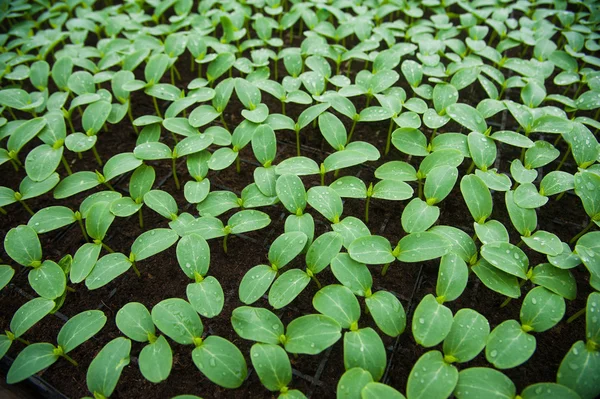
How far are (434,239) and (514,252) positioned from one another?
0.26 metres

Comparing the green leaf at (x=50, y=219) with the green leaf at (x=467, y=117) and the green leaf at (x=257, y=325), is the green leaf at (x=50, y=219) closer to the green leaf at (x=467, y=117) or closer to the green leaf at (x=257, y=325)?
the green leaf at (x=257, y=325)

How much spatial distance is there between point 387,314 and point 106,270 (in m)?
0.92

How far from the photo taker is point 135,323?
1.24 metres

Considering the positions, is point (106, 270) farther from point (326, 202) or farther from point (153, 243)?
point (326, 202)

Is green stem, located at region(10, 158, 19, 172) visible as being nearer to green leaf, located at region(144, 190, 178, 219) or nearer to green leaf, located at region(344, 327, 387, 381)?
green leaf, located at region(144, 190, 178, 219)

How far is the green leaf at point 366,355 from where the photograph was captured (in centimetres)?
113

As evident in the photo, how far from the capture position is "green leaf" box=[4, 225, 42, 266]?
1419 millimetres

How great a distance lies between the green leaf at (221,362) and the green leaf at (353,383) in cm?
28

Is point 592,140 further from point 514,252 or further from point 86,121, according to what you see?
point 86,121

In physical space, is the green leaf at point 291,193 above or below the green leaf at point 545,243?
above

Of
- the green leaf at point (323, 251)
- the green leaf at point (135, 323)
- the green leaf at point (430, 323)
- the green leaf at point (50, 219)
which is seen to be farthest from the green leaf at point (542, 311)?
the green leaf at point (50, 219)

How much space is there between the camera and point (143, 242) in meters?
1.43

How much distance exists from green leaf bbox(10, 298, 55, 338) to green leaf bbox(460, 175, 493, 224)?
141 cm

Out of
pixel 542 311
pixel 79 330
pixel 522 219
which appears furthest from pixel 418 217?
pixel 79 330
